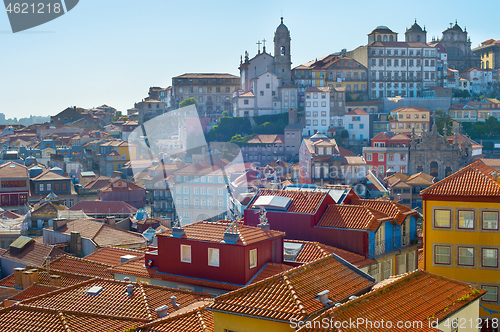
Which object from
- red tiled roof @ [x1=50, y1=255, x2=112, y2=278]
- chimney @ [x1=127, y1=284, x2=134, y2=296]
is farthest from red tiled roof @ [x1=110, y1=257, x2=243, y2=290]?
chimney @ [x1=127, y1=284, x2=134, y2=296]

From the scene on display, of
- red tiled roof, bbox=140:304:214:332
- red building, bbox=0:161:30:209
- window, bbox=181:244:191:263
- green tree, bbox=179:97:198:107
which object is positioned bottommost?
red building, bbox=0:161:30:209

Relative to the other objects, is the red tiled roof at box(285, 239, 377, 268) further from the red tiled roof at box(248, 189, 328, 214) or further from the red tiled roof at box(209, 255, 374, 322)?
the red tiled roof at box(209, 255, 374, 322)

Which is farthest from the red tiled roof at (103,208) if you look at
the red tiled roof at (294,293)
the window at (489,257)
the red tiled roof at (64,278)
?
the red tiled roof at (294,293)

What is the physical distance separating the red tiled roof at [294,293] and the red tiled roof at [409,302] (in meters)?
0.84

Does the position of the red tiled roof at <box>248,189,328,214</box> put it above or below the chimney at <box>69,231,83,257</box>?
above

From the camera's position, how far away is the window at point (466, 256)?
19.2 metres

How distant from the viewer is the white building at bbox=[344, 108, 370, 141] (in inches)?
3157

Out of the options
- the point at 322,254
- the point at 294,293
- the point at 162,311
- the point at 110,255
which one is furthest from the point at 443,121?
the point at 294,293

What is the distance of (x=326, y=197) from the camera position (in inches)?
852

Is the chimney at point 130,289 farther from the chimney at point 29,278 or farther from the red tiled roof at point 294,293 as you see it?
the chimney at point 29,278

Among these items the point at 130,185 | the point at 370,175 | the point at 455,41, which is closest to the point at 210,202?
the point at 130,185

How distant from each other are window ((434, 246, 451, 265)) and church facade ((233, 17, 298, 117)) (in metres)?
66.9

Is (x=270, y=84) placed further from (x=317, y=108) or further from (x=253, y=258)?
(x=253, y=258)

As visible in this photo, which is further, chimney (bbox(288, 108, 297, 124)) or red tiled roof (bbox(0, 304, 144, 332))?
chimney (bbox(288, 108, 297, 124))
